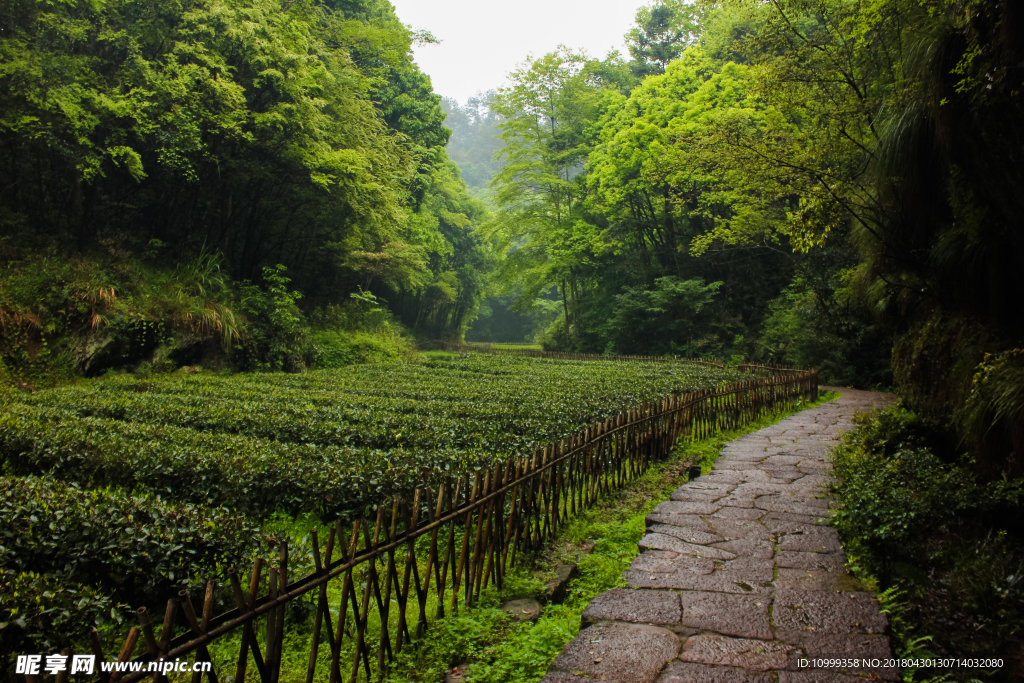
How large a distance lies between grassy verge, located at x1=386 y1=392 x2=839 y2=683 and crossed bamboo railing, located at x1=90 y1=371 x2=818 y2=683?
0.12 meters

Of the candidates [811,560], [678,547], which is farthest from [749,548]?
[678,547]

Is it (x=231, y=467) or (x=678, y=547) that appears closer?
(x=678, y=547)

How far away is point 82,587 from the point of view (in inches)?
122

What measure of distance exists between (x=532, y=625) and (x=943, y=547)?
264 cm

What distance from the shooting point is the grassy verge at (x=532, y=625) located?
2.92m

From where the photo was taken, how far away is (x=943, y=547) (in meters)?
3.38

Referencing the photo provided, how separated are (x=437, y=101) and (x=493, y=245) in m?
13.4

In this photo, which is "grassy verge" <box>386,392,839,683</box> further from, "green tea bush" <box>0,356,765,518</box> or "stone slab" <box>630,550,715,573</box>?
"green tea bush" <box>0,356,765,518</box>

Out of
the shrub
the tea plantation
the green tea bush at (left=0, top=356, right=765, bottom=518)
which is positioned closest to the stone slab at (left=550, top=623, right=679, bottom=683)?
the shrub

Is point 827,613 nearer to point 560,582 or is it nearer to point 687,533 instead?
point 687,533

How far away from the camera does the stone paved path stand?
2.79 metres

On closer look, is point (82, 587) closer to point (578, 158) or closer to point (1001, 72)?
point (1001, 72)

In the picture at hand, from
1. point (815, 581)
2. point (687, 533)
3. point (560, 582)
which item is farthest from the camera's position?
point (687, 533)

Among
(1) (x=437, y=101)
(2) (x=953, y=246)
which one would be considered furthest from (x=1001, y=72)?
(1) (x=437, y=101)
